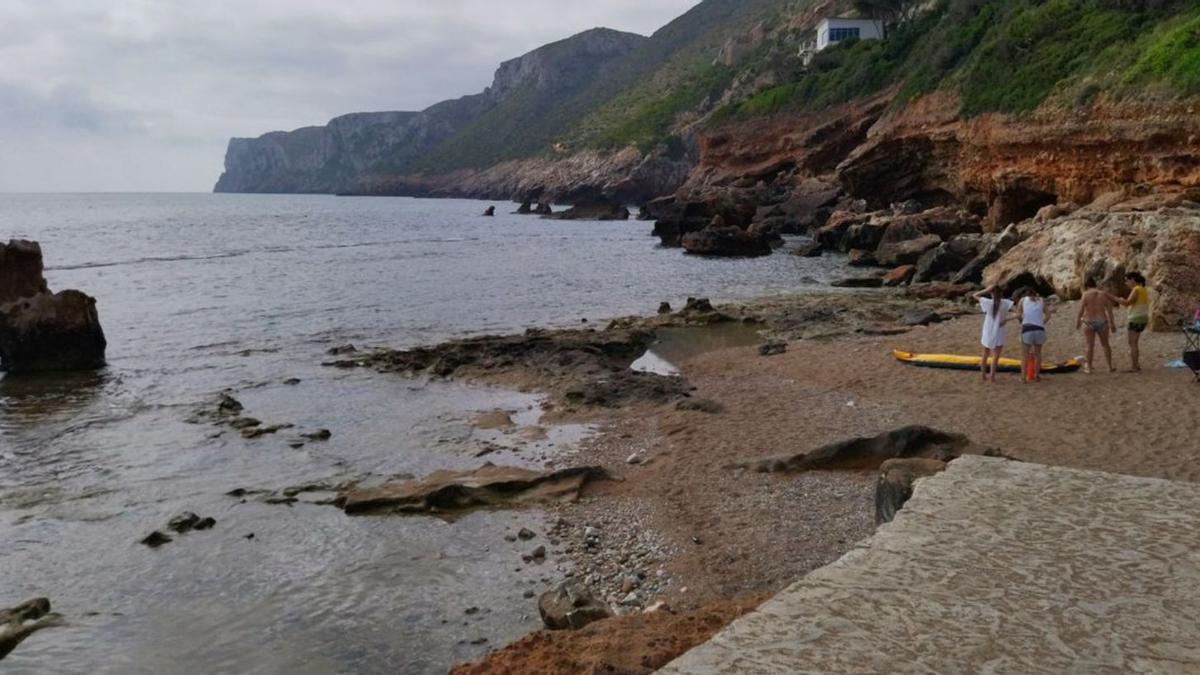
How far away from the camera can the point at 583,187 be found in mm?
106438

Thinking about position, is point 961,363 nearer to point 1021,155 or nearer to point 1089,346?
point 1089,346

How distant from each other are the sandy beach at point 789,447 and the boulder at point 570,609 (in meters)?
0.74

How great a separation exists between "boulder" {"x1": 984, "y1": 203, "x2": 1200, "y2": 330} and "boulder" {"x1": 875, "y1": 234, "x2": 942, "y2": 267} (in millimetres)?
8247

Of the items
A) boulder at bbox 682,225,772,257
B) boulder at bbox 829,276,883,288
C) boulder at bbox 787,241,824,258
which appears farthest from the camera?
boulder at bbox 682,225,772,257

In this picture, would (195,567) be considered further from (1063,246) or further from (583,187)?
(583,187)

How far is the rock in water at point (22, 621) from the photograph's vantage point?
22.7 ft

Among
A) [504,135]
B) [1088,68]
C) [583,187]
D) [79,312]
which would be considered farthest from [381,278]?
[504,135]

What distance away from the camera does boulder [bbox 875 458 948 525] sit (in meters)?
6.52

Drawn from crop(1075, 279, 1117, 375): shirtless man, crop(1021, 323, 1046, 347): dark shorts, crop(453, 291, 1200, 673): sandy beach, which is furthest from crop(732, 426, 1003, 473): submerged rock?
crop(1075, 279, 1117, 375): shirtless man

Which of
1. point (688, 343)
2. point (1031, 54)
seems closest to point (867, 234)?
point (1031, 54)

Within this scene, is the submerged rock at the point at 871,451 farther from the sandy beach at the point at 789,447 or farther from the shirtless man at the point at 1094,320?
the shirtless man at the point at 1094,320

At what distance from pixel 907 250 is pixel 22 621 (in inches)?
1270

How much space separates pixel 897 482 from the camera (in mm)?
6598

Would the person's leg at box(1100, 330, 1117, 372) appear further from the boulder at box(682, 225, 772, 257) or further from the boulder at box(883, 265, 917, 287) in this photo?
→ the boulder at box(682, 225, 772, 257)
